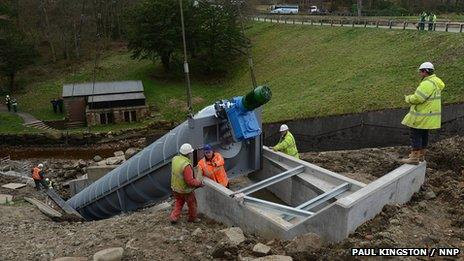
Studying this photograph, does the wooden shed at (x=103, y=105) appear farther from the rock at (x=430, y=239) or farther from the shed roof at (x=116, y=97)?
the rock at (x=430, y=239)

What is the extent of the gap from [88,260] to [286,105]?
18443 millimetres

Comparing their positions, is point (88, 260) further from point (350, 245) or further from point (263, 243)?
point (350, 245)

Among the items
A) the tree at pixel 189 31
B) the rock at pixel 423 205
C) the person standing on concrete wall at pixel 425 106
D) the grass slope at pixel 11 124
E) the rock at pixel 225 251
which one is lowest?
the grass slope at pixel 11 124

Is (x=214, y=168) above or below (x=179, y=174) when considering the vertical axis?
below

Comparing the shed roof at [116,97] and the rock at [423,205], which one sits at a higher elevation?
the rock at [423,205]

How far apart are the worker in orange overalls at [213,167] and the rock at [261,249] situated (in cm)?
226

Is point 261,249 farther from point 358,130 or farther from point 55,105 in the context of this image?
point 55,105

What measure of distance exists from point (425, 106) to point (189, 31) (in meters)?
31.0

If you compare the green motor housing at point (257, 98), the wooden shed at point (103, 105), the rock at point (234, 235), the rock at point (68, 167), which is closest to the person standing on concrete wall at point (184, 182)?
the rock at point (234, 235)

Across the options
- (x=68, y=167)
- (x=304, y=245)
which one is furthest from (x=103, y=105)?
(x=304, y=245)

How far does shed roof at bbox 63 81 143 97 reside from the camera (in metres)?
32.4

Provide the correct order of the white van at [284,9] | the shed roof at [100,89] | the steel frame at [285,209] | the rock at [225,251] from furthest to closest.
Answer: the white van at [284,9]
the shed roof at [100,89]
the steel frame at [285,209]
the rock at [225,251]

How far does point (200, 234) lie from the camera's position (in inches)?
290

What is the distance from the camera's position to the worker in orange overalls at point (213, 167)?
827cm
